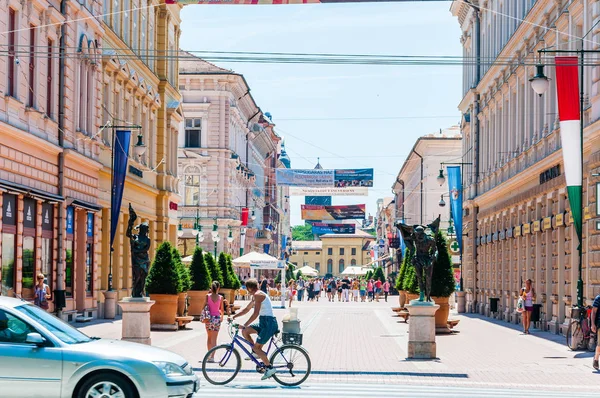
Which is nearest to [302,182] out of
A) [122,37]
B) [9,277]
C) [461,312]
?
[461,312]

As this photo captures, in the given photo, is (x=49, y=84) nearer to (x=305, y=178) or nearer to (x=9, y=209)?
(x=9, y=209)

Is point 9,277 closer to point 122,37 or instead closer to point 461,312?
point 122,37

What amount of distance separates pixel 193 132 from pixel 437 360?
52.8m

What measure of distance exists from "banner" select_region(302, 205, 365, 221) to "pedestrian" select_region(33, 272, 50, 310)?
48.1 meters

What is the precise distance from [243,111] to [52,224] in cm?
5368

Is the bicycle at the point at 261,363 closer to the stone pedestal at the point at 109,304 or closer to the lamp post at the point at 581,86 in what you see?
the lamp post at the point at 581,86

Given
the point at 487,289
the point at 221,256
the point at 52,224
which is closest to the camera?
the point at 52,224

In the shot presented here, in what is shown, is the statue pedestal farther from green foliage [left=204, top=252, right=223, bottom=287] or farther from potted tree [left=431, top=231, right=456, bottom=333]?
green foliage [left=204, top=252, right=223, bottom=287]

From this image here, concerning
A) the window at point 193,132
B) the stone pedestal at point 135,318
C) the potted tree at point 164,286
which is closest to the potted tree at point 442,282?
the potted tree at point 164,286

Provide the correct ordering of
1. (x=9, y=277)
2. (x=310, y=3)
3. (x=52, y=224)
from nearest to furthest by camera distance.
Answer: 1. (x=310, y=3)
2. (x=9, y=277)
3. (x=52, y=224)

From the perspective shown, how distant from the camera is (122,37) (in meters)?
41.5

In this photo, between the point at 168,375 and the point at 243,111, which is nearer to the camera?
the point at 168,375

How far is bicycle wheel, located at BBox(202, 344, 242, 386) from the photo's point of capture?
17.3 meters

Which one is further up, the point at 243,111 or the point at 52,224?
the point at 243,111
